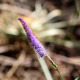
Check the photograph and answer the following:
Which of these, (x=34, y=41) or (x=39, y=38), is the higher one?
(x=34, y=41)

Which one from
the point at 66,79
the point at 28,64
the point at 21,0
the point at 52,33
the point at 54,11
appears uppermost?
the point at 21,0

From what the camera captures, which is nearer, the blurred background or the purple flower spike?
the purple flower spike

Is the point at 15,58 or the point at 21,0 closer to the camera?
the point at 15,58

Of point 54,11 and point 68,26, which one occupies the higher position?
point 54,11

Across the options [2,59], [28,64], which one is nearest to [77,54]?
[28,64]

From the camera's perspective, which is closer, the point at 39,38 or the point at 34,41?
the point at 34,41

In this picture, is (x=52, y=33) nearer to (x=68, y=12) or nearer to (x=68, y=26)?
(x=68, y=26)

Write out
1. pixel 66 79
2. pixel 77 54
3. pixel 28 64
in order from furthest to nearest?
pixel 77 54 < pixel 28 64 < pixel 66 79

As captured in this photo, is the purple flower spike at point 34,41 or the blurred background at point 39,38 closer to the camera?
the purple flower spike at point 34,41
